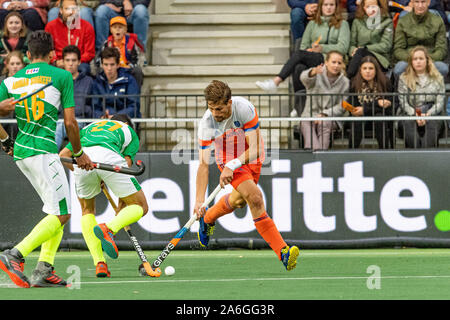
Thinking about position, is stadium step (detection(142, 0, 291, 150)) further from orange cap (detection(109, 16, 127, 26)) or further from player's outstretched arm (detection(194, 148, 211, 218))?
player's outstretched arm (detection(194, 148, 211, 218))

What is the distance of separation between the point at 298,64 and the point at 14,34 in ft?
14.7

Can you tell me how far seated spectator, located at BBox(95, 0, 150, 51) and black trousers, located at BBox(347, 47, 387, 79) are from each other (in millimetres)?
3422

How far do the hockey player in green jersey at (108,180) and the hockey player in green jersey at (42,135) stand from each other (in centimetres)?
91

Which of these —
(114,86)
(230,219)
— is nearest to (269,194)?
(230,219)

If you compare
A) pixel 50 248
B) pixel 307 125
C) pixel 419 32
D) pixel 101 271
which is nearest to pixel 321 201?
pixel 307 125

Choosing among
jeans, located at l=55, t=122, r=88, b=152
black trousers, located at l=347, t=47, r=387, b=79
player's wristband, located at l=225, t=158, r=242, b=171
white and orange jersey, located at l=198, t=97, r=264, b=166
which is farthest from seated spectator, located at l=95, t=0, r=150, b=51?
player's wristband, located at l=225, t=158, r=242, b=171

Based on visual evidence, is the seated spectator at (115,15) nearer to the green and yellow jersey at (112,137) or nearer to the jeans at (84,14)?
the jeans at (84,14)

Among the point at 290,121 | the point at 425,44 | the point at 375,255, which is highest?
the point at 425,44

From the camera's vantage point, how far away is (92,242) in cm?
1007

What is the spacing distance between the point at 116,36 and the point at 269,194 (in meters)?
3.99

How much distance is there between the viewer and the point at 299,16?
1606 centimetres

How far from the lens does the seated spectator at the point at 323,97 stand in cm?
1345

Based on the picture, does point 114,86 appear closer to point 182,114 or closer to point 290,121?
point 182,114

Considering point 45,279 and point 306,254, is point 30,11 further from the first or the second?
point 45,279
